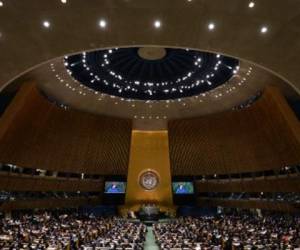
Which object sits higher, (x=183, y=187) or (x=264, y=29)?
(x=183, y=187)

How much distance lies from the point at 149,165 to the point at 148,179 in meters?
1.87

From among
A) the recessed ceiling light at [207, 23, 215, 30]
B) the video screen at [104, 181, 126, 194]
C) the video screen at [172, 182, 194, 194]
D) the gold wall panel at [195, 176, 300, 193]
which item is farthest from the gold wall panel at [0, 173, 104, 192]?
the recessed ceiling light at [207, 23, 215, 30]

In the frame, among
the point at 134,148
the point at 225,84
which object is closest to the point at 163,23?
the point at 225,84

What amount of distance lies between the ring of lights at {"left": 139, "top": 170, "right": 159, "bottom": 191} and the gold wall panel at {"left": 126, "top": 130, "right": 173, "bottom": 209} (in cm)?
30

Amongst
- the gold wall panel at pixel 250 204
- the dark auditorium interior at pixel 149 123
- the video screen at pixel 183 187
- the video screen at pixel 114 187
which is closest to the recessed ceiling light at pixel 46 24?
the dark auditorium interior at pixel 149 123

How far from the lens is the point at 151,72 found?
33.7 meters

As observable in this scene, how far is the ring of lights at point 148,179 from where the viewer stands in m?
46.5

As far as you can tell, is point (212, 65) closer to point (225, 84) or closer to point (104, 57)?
point (225, 84)

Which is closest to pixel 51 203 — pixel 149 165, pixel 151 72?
pixel 149 165

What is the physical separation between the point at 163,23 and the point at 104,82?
55.3ft

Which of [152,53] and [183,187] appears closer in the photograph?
[152,53]

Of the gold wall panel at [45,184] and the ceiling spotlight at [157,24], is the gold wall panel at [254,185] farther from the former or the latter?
the ceiling spotlight at [157,24]

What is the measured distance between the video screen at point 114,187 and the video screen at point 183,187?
663 centimetres

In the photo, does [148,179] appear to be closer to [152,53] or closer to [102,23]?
[152,53]
